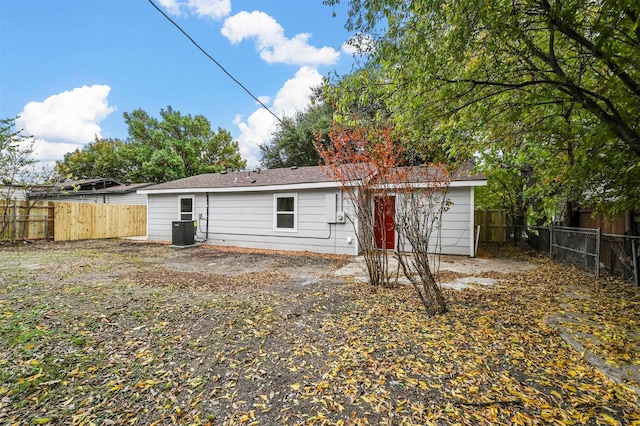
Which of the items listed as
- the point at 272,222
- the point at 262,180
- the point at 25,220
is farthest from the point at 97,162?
the point at 272,222

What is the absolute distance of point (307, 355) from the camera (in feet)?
8.52

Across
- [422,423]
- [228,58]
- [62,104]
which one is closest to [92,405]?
[422,423]

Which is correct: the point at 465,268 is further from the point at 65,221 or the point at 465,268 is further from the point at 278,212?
the point at 65,221

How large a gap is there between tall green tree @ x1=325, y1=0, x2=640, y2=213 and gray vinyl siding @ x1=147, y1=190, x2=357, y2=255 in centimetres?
443

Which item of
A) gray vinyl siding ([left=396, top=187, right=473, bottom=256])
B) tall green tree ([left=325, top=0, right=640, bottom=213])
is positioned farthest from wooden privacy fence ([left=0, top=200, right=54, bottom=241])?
gray vinyl siding ([left=396, top=187, right=473, bottom=256])

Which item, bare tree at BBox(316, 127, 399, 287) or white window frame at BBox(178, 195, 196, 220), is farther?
white window frame at BBox(178, 195, 196, 220)

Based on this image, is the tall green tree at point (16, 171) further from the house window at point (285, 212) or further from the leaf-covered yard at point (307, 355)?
the house window at point (285, 212)

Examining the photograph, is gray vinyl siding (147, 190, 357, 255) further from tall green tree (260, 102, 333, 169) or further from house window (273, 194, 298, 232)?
tall green tree (260, 102, 333, 169)

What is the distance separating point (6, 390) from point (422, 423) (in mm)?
2883

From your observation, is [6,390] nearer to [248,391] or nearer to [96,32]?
[248,391]

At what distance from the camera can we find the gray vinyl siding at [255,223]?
888 centimetres

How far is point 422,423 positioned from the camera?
1.76 meters

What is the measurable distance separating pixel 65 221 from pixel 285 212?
30.3 feet

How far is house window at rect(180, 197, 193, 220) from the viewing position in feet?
36.8
